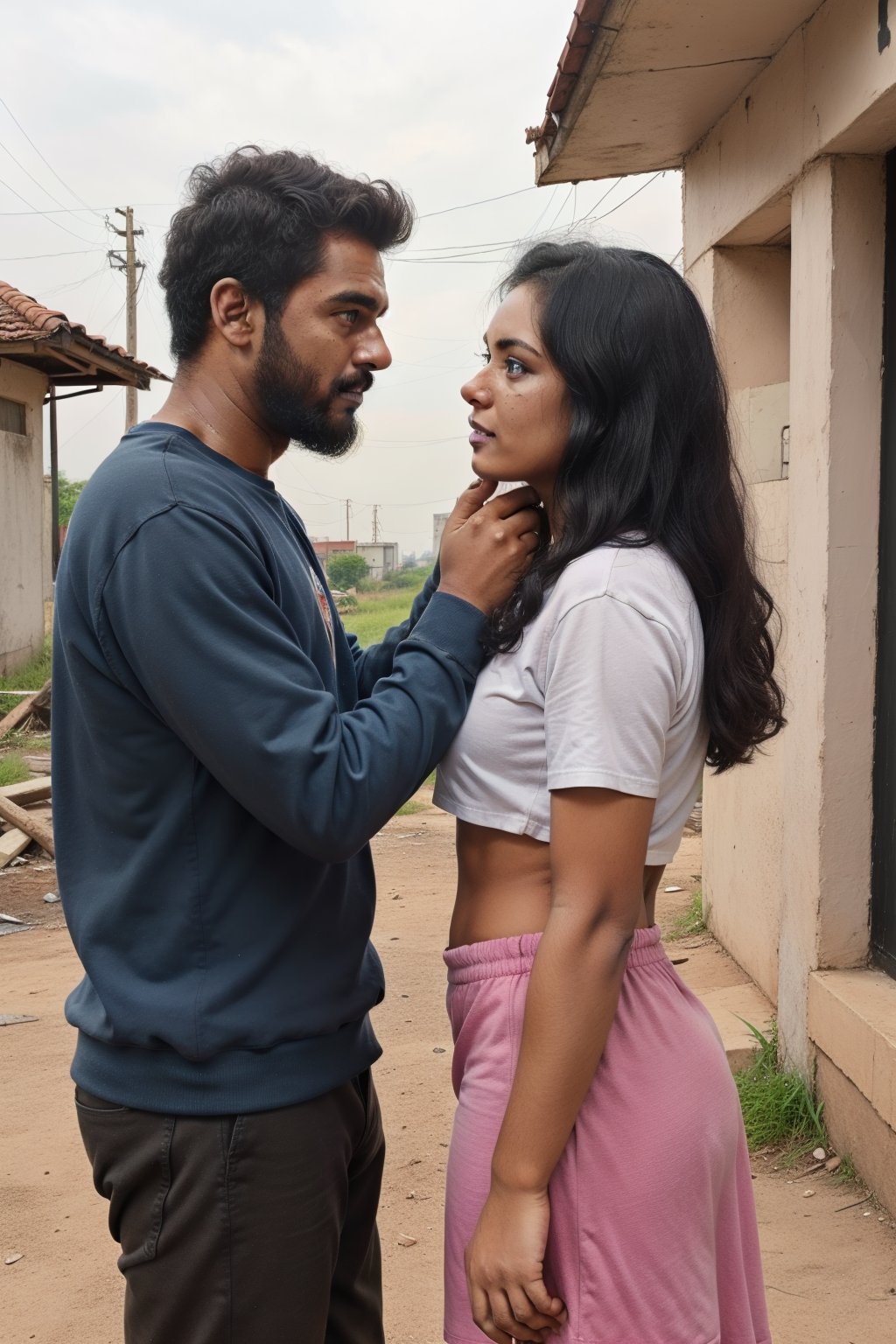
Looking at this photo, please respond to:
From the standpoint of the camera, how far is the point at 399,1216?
3.71 m

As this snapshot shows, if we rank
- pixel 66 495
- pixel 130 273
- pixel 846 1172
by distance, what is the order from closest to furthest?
pixel 846 1172 < pixel 130 273 < pixel 66 495

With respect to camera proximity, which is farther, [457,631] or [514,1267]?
[457,631]

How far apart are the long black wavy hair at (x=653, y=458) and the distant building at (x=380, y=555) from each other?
7104cm

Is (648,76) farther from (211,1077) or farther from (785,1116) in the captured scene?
(211,1077)

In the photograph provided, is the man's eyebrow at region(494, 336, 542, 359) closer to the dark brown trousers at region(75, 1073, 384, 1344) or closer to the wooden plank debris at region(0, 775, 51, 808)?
the dark brown trousers at region(75, 1073, 384, 1344)

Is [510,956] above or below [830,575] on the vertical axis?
below

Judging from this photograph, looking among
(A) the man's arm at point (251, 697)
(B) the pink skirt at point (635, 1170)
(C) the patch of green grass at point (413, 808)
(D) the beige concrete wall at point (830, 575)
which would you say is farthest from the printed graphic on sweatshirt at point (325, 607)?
(C) the patch of green grass at point (413, 808)

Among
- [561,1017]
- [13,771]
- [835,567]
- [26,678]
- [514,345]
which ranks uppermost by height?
[514,345]

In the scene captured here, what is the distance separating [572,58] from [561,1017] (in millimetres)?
3722

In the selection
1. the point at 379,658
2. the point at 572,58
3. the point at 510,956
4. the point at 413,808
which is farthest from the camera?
the point at 413,808

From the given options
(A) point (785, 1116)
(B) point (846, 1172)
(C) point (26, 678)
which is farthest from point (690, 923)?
(C) point (26, 678)

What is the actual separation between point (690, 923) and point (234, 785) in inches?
192

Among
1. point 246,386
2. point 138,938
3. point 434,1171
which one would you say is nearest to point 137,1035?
point 138,938

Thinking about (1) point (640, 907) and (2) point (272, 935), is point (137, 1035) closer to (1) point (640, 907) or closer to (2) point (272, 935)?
(2) point (272, 935)
